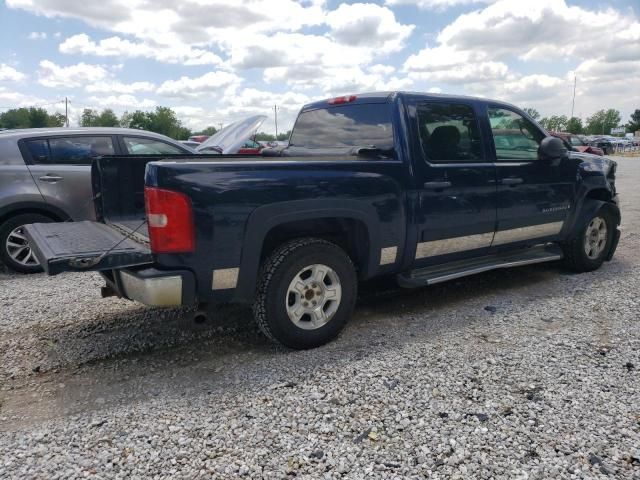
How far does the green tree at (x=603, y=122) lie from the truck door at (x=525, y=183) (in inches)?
4500

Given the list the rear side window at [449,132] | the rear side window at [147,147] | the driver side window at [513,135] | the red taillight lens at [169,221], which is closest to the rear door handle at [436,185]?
the rear side window at [449,132]

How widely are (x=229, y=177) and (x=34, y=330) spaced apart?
230 cm

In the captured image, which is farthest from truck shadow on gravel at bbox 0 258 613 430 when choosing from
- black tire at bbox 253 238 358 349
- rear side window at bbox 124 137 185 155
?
rear side window at bbox 124 137 185 155

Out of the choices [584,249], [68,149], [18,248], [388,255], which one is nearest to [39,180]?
[68,149]

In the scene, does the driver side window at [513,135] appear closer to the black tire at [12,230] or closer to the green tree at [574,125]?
the black tire at [12,230]

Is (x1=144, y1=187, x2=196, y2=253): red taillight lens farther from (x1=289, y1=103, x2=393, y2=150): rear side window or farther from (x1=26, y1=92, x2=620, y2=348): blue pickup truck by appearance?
(x1=289, y1=103, x2=393, y2=150): rear side window

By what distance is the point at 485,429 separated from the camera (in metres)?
2.71

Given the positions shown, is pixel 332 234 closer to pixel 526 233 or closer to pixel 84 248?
pixel 84 248

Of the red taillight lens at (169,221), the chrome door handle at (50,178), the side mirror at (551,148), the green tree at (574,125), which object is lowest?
the red taillight lens at (169,221)

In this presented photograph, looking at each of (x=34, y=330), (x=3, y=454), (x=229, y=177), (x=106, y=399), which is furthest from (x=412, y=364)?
(x=34, y=330)

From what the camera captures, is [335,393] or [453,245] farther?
[453,245]

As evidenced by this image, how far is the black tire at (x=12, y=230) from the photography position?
580 cm

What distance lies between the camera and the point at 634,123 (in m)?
98.8

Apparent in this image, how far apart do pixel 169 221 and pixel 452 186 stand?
236 cm
